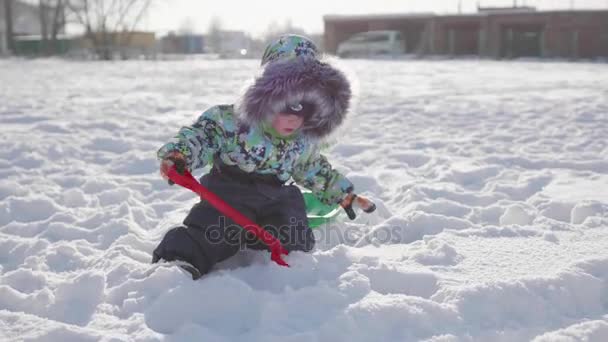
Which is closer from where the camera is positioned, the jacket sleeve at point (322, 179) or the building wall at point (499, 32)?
the jacket sleeve at point (322, 179)

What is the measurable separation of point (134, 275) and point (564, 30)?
82.0ft

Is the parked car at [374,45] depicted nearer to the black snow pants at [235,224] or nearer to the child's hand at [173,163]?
the black snow pants at [235,224]

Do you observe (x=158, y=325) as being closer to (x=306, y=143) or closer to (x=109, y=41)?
(x=306, y=143)

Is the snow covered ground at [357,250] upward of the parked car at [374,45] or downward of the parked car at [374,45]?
downward

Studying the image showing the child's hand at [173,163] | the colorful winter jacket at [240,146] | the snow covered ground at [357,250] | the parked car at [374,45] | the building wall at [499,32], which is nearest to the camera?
the snow covered ground at [357,250]

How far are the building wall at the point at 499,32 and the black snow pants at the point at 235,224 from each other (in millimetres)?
23351

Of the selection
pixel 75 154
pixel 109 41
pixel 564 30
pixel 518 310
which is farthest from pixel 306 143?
pixel 109 41

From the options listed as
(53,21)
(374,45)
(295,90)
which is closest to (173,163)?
(295,90)


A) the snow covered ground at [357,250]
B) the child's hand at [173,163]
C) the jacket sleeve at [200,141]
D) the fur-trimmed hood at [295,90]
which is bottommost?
the snow covered ground at [357,250]

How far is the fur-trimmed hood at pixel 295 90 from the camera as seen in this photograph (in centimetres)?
206

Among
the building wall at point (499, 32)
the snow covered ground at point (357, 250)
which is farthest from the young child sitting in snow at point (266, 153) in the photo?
the building wall at point (499, 32)

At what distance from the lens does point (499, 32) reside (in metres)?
25.0

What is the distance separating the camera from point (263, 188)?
226 centimetres
